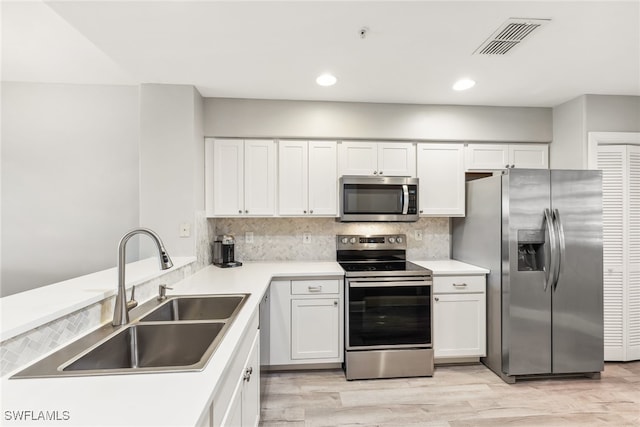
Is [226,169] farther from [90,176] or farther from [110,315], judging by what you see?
[110,315]

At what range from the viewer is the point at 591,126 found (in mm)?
2848

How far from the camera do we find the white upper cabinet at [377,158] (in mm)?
3047

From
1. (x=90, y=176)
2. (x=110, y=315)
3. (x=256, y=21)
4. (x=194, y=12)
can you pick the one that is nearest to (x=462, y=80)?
(x=256, y=21)

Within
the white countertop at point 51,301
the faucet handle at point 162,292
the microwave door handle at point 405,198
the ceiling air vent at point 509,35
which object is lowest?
the faucet handle at point 162,292

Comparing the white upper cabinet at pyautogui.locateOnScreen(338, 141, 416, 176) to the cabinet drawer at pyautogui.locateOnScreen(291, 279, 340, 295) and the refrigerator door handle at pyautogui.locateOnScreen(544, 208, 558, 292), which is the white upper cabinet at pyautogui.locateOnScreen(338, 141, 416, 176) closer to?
the cabinet drawer at pyautogui.locateOnScreen(291, 279, 340, 295)

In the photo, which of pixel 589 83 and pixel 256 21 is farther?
pixel 589 83

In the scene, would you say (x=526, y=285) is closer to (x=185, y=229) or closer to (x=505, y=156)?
(x=505, y=156)

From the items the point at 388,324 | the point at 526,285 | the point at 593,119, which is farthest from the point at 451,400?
the point at 593,119

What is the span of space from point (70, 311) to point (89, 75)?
2408 mm

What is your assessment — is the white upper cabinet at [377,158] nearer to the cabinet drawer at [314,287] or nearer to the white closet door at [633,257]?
the cabinet drawer at [314,287]

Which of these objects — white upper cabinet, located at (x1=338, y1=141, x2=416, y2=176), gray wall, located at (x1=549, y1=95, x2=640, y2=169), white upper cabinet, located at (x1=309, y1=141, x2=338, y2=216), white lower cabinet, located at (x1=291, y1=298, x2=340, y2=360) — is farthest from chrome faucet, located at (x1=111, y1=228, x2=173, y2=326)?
gray wall, located at (x1=549, y1=95, x2=640, y2=169)

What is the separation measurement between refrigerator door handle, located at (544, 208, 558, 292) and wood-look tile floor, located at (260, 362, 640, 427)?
0.83 m

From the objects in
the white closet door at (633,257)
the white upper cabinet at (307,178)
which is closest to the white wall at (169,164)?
the white upper cabinet at (307,178)

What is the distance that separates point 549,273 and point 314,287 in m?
1.89
